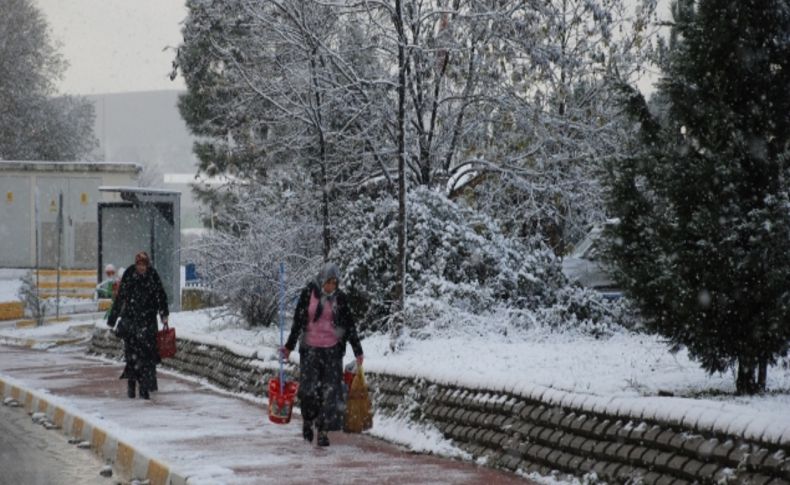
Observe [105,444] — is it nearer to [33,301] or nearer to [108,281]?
[108,281]

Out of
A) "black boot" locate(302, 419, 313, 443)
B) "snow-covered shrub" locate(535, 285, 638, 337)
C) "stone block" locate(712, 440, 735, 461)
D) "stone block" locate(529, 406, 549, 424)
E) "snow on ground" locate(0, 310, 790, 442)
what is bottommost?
"black boot" locate(302, 419, 313, 443)

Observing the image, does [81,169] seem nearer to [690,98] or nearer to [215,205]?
[215,205]

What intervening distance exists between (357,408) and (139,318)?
5.08 m

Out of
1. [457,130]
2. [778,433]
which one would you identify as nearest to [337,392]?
[778,433]

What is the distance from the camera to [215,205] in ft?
132

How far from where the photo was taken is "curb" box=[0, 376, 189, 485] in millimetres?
9609

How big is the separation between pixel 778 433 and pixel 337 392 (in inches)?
202

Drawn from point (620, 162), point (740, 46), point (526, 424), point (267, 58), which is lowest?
point (526, 424)

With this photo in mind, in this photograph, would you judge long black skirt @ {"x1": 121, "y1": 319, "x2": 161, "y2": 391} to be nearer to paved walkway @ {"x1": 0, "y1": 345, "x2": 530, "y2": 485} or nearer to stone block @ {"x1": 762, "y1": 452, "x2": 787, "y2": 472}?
paved walkway @ {"x1": 0, "y1": 345, "x2": 530, "y2": 485}

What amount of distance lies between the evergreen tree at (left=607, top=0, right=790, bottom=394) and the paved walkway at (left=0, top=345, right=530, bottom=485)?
200cm

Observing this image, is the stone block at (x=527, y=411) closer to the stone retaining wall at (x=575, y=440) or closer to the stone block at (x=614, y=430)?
the stone retaining wall at (x=575, y=440)

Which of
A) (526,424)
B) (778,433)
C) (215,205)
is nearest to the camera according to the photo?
(778,433)

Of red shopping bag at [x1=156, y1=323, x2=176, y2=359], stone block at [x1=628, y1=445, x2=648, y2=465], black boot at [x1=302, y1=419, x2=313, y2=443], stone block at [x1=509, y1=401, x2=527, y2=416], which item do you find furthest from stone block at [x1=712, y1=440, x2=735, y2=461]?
red shopping bag at [x1=156, y1=323, x2=176, y2=359]

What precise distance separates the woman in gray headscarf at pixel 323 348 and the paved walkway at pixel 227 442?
0.33 m
